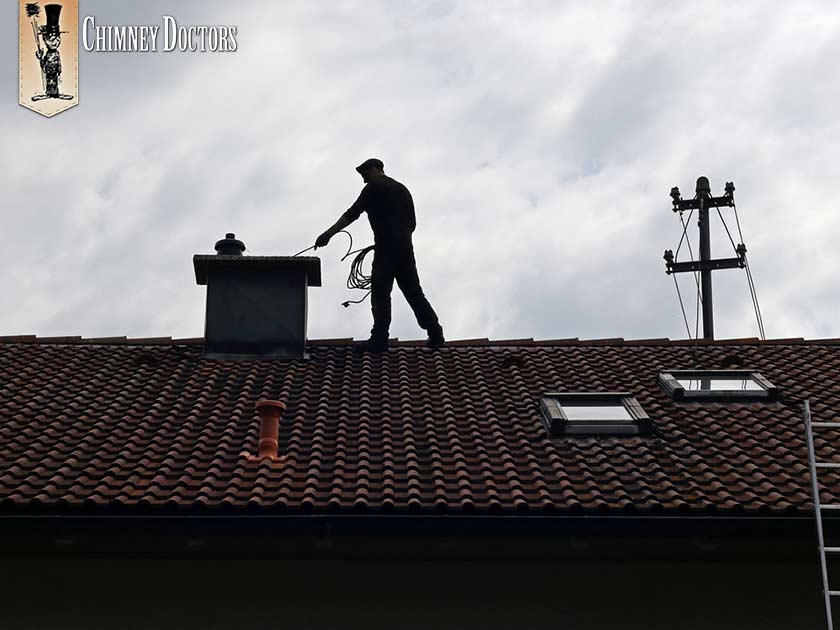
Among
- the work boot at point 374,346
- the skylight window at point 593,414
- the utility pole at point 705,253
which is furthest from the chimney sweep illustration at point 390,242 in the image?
the utility pole at point 705,253

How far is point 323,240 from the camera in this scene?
1533cm

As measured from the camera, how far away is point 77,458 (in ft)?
34.3

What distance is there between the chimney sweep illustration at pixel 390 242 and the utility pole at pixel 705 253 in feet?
23.7

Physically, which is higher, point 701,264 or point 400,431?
point 701,264

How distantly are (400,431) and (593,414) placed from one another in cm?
192

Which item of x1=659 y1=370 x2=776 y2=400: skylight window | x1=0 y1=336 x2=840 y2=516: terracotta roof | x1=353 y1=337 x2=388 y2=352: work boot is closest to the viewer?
x1=0 y1=336 x2=840 y2=516: terracotta roof

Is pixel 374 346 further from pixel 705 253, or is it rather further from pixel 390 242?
pixel 705 253

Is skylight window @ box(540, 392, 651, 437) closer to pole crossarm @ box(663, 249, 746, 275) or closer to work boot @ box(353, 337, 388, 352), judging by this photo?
work boot @ box(353, 337, 388, 352)

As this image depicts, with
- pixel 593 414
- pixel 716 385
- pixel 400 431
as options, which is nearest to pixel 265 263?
pixel 400 431

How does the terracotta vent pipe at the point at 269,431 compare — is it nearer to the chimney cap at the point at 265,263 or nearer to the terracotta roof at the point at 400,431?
the terracotta roof at the point at 400,431

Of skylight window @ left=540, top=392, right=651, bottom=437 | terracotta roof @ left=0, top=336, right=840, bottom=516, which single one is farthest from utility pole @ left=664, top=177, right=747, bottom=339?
skylight window @ left=540, top=392, right=651, bottom=437

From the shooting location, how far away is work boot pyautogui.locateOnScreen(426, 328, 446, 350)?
14969 millimetres

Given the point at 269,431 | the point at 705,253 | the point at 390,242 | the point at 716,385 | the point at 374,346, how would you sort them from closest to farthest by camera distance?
1. the point at 269,431
2. the point at 716,385
3. the point at 374,346
4. the point at 390,242
5. the point at 705,253

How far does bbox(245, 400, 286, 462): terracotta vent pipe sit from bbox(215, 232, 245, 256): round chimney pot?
194 inches
